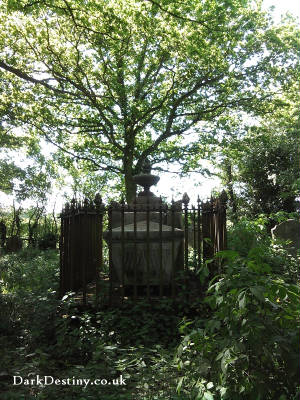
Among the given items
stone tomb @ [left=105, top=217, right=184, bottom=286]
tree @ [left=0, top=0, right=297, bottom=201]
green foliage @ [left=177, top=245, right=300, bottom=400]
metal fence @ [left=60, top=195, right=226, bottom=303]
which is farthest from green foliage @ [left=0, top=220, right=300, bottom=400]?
tree @ [left=0, top=0, right=297, bottom=201]

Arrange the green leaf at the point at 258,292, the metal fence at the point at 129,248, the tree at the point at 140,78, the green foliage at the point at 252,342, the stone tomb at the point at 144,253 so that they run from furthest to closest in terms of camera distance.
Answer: the tree at the point at 140,78 < the stone tomb at the point at 144,253 < the metal fence at the point at 129,248 < the green foliage at the point at 252,342 < the green leaf at the point at 258,292

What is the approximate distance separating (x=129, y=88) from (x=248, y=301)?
47.5 feet

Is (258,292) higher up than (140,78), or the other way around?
(140,78)

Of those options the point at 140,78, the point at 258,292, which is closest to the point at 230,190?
the point at 140,78

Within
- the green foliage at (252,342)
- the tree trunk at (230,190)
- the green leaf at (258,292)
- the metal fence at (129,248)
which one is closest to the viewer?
the green leaf at (258,292)

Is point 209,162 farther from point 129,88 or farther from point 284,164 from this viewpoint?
point 129,88

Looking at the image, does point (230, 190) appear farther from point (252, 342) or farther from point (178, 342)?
point (252, 342)

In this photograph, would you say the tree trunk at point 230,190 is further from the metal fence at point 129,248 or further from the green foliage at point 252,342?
the green foliage at point 252,342

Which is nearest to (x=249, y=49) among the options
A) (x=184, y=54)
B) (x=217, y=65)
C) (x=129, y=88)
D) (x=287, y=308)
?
(x=217, y=65)

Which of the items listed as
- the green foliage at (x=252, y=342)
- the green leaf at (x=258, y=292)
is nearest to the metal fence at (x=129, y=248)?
the green foliage at (x=252, y=342)

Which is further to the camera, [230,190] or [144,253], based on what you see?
[230,190]

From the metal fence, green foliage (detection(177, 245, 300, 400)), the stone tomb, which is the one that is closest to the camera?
green foliage (detection(177, 245, 300, 400))

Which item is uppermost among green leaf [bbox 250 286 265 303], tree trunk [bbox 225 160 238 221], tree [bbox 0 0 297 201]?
tree [bbox 0 0 297 201]

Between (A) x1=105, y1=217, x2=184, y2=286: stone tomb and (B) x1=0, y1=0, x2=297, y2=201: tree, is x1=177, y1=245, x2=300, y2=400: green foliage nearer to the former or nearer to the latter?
(A) x1=105, y1=217, x2=184, y2=286: stone tomb
